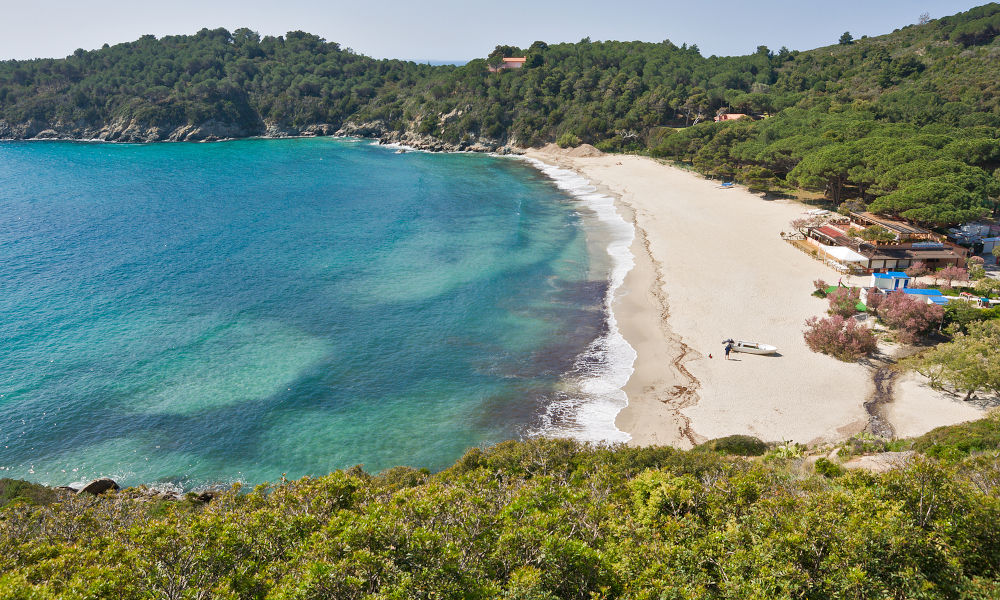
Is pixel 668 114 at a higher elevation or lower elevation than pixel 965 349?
higher

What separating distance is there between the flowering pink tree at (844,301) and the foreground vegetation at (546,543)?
2192 cm

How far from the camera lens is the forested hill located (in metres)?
60.8

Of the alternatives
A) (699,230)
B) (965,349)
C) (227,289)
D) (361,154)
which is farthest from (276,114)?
(965,349)

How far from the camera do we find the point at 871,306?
3603 cm

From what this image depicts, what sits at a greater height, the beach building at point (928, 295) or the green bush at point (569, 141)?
the green bush at point (569, 141)

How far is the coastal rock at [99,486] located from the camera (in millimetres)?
22531

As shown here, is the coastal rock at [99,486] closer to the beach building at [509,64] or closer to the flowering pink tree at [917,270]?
the flowering pink tree at [917,270]

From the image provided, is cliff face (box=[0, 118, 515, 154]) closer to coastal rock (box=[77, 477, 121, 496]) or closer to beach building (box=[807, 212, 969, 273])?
beach building (box=[807, 212, 969, 273])

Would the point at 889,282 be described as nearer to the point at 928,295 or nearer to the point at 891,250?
the point at 928,295

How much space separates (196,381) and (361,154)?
93019 mm

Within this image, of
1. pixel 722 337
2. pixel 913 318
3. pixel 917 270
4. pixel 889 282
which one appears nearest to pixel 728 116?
pixel 917 270

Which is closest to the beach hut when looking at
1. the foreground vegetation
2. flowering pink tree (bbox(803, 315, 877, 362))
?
flowering pink tree (bbox(803, 315, 877, 362))

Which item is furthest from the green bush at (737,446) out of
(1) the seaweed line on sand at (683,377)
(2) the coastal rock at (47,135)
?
(2) the coastal rock at (47,135)

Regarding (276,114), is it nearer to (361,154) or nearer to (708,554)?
(361,154)
